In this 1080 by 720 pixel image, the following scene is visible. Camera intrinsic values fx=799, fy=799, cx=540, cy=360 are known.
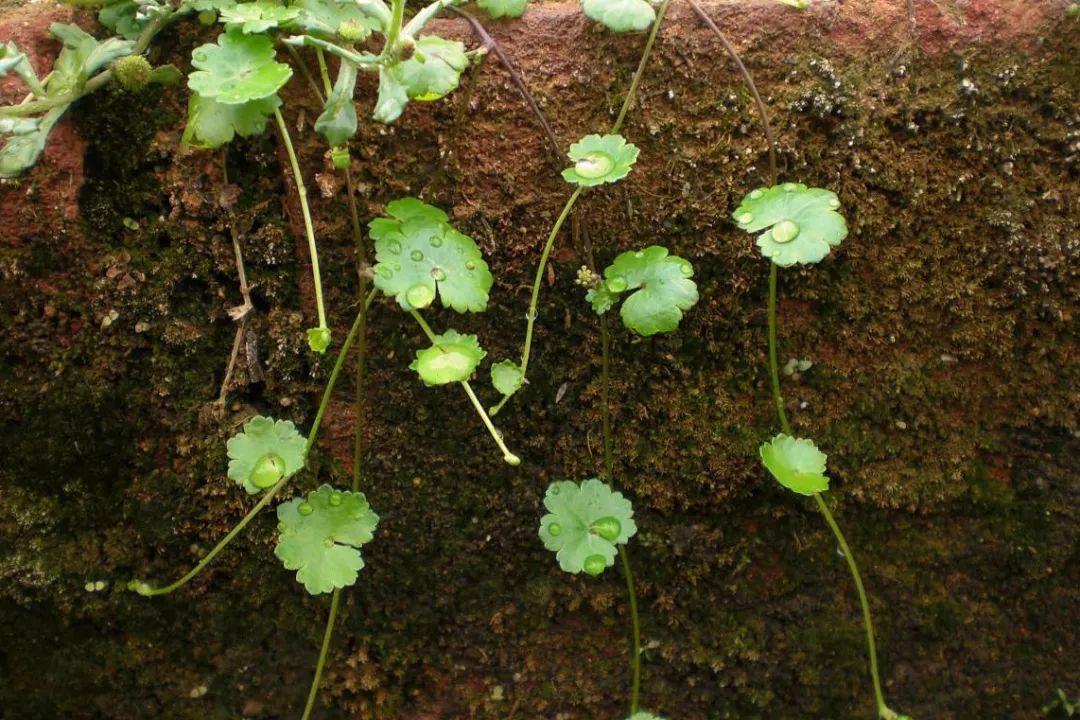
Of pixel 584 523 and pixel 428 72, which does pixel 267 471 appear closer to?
pixel 584 523

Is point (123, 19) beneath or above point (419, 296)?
above

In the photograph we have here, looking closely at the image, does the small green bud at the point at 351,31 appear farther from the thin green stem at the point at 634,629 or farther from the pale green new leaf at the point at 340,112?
the thin green stem at the point at 634,629

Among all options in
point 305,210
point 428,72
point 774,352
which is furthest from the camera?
point 774,352

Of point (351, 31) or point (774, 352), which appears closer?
point (351, 31)

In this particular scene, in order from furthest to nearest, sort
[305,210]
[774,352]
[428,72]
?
[774,352] → [305,210] → [428,72]

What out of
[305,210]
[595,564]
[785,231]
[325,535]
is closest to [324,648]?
[325,535]

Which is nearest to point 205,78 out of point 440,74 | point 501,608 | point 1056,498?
point 440,74

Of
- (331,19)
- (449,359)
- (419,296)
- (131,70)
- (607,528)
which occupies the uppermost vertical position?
(331,19)
